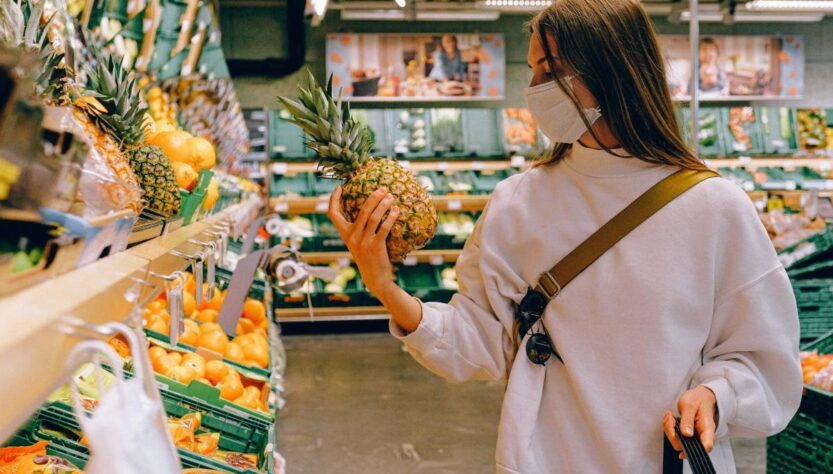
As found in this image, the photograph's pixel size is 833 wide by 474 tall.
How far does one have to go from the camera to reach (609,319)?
4.99ft

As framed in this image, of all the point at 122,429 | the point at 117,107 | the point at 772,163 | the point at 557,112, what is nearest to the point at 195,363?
the point at 117,107

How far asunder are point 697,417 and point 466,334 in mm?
473

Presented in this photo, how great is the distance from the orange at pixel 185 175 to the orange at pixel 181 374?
0.63 meters

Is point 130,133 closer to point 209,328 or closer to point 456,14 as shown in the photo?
point 209,328

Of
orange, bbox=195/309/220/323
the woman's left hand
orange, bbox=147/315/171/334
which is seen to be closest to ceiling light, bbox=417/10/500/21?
orange, bbox=195/309/220/323

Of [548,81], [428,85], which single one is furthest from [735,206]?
[428,85]

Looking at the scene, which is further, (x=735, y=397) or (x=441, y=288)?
(x=441, y=288)

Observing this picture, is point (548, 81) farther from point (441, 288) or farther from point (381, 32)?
point (381, 32)

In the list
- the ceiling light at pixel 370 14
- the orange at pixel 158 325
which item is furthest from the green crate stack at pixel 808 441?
the ceiling light at pixel 370 14

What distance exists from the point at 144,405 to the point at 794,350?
4.16ft

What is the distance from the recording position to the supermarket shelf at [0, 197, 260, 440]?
0.58 m

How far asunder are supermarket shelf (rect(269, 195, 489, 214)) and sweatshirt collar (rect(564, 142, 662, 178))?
6272 mm

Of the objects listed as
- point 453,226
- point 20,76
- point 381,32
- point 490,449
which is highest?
point 381,32

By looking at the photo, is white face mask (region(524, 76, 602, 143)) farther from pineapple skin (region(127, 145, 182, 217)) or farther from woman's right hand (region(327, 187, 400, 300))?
pineapple skin (region(127, 145, 182, 217))
